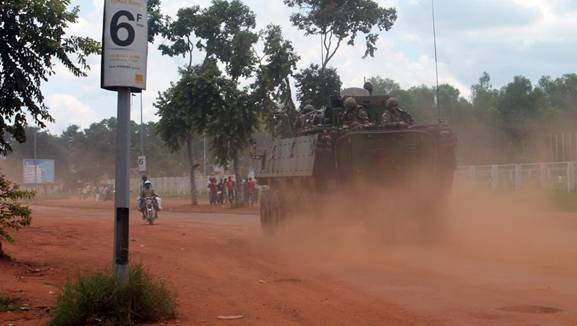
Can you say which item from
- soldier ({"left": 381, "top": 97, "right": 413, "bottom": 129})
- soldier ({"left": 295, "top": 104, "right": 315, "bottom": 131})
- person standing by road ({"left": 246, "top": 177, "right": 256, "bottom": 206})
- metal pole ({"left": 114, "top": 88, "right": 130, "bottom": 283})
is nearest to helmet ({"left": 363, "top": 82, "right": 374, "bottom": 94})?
soldier ({"left": 295, "top": 104, "right": 315, "bottom": 131})

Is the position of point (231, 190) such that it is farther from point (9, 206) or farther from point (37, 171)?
point (37, 171)

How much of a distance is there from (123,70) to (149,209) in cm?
1653

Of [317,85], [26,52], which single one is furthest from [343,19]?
[26,52]

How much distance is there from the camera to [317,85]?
3591cm

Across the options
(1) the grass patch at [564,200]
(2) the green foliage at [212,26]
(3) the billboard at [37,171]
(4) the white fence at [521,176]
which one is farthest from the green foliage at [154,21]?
(3) the billboard at [37,171]

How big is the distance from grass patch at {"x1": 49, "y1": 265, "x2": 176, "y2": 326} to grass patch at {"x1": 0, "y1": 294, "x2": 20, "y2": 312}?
3.67 ft

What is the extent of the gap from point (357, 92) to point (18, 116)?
25.3 ft

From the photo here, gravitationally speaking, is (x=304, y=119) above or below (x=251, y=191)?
above

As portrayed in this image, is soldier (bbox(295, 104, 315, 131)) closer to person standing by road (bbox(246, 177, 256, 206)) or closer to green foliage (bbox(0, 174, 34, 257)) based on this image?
green foliage (bbox(0, 174, 34, 257))

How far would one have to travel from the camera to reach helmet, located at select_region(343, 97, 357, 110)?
16641mm

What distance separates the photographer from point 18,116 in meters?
12.7

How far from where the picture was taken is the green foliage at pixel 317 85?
35.6 meters

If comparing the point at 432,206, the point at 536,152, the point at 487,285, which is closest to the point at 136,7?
the point at 487,285

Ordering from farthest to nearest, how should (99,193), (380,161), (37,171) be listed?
(37,171), (99,193), (380,161)
